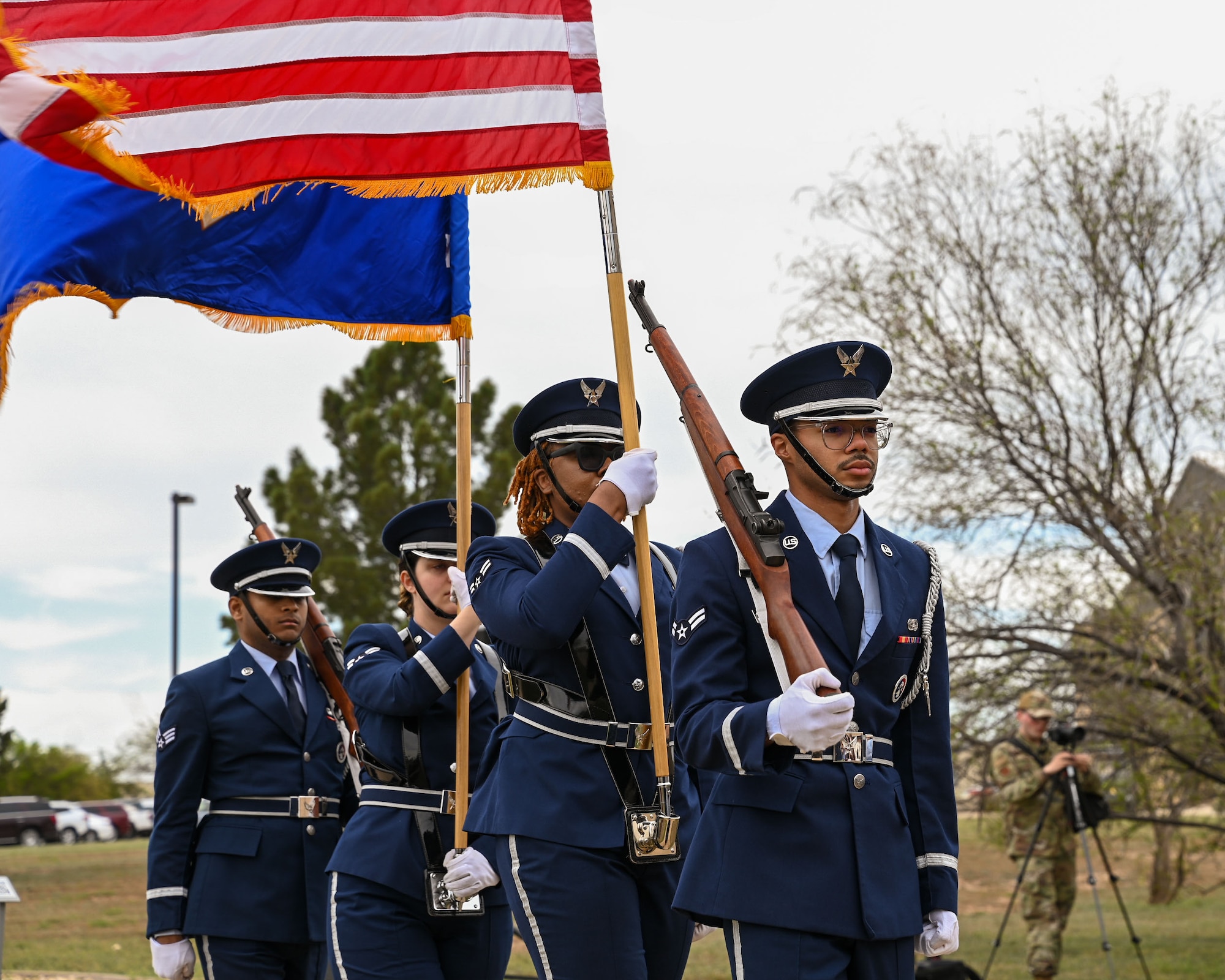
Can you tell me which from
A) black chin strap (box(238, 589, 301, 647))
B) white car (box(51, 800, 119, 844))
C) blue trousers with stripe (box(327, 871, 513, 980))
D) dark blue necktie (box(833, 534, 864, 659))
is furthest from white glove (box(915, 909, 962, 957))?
white car (box(51, 800, 119, 844))

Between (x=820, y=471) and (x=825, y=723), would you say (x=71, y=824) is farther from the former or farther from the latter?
(x=825, y=723)

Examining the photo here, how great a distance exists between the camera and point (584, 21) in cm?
497

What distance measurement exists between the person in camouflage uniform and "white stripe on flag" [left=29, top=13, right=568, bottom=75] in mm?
7589

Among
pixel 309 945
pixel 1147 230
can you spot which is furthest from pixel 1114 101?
pixel 309 945

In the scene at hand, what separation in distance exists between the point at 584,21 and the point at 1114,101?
27.5ft

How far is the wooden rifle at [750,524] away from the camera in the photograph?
3301 millimetres

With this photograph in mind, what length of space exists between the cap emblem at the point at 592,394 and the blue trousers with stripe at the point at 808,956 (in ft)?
5.38

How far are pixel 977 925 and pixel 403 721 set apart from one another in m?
12.3

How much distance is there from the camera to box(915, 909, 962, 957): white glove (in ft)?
11.6

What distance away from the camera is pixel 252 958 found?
5781mm

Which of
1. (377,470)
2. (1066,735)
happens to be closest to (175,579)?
(377,470)

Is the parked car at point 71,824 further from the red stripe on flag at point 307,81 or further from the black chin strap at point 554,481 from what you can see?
the black chin strap at point 554,481

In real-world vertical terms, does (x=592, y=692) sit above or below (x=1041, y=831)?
Answer: above

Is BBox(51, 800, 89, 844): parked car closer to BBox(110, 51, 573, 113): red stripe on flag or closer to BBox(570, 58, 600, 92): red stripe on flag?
BBox(110, 51, 573, 113): red stripe on flag
